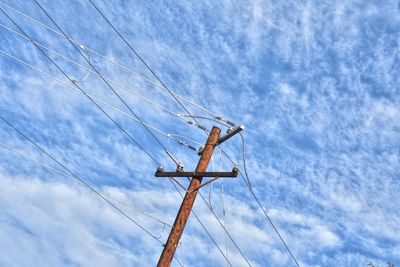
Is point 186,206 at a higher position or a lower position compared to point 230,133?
lower

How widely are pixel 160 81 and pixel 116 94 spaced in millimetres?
1546

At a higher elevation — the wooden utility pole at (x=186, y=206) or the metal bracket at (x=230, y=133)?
the metal bracket at (x=230, y=133)

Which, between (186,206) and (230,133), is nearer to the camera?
(186,206)

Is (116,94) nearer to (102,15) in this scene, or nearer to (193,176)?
(102,15)

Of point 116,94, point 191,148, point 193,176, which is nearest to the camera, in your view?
point 193,176

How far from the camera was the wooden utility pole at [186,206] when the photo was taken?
10.9 metres

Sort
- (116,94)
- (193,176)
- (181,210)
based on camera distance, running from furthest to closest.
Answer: (116,94), (193,176), (181,210)

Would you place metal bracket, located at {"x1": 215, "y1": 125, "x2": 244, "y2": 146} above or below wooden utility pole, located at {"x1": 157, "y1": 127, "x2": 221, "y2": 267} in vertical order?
above

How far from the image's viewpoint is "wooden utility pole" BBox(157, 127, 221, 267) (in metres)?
10.9

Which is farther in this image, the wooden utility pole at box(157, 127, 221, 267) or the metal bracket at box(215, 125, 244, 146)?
the metal bracket at box(215, 125, 244, 146)

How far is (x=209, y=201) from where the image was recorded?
48.7ft

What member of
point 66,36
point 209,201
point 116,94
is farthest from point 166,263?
point 66,36

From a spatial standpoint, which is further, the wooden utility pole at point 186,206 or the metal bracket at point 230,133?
the metal bracket at point 230,133

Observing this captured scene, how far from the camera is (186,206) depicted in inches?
460
